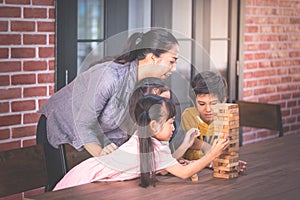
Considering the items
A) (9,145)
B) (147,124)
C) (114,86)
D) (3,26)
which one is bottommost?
(9,145)

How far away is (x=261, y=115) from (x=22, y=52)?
1.45 meters

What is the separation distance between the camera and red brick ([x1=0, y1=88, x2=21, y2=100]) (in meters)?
3.36

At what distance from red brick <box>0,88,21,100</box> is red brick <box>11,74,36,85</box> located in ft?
0.11

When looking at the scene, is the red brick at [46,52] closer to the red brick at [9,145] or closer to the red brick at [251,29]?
the red brick at [9,145]

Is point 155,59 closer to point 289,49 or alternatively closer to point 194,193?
point 194,193

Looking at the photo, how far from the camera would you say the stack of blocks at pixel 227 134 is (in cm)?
247

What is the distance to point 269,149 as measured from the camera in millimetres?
3086

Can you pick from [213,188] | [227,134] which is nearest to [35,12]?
[227,134]

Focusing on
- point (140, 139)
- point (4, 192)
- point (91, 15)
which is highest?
point (91, 15)

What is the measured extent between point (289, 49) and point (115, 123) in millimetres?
2987

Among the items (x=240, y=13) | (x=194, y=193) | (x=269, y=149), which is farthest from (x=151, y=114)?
(x=240, y=13)

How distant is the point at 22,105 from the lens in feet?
11.3

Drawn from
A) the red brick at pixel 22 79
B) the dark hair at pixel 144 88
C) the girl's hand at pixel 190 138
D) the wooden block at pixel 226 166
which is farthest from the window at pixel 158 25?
the wooden block at pixel 226 166

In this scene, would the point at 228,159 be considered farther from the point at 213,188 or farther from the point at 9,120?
the point at 9,120
